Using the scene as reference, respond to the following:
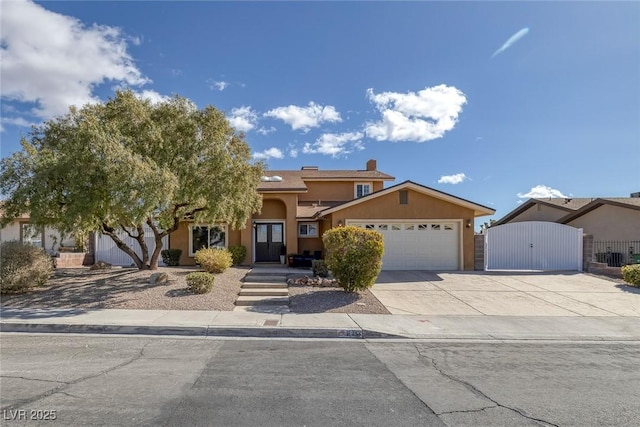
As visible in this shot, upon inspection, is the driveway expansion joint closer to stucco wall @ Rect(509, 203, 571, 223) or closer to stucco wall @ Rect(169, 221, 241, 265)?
stucco wall @ Rect(169, 221, 241, 265)

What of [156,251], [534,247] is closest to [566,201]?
[534,247]

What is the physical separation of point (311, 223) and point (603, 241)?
57.8ft

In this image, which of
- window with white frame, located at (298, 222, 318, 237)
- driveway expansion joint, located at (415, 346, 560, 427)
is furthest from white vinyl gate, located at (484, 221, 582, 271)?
driveway expansion joint, located at (415, 346, 560, 427)

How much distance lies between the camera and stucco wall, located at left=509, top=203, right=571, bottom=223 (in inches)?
1052

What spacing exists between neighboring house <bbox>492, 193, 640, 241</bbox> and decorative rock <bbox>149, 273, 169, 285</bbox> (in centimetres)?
2371

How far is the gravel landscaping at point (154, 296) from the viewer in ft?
33.4

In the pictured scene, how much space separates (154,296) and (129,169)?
3.76 meters

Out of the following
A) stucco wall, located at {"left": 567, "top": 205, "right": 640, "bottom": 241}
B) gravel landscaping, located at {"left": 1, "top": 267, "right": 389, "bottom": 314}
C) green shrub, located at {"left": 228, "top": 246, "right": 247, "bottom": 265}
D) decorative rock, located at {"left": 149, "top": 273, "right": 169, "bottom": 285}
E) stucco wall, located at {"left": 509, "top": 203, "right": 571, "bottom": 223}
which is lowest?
gravel landscaping, located at {"left": 1, "top": 267, "right": 389, "bottom": 314}

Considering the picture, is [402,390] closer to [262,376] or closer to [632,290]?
[262,376]

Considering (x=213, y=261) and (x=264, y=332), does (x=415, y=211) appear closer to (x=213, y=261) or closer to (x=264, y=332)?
Result: (x=213, y=261)

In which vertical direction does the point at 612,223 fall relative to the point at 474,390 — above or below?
above

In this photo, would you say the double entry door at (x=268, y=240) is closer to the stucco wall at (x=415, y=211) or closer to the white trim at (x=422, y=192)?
the white trim at (x=422, y=192)

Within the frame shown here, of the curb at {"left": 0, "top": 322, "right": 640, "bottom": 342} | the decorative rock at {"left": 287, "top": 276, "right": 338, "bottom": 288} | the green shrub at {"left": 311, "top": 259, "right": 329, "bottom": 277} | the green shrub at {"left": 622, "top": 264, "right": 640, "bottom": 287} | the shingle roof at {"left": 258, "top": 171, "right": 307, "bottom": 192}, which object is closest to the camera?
the curb at {"left": 0, "top": 322, "right": 640, "bottom": 342}

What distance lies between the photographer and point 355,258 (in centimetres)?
1145
